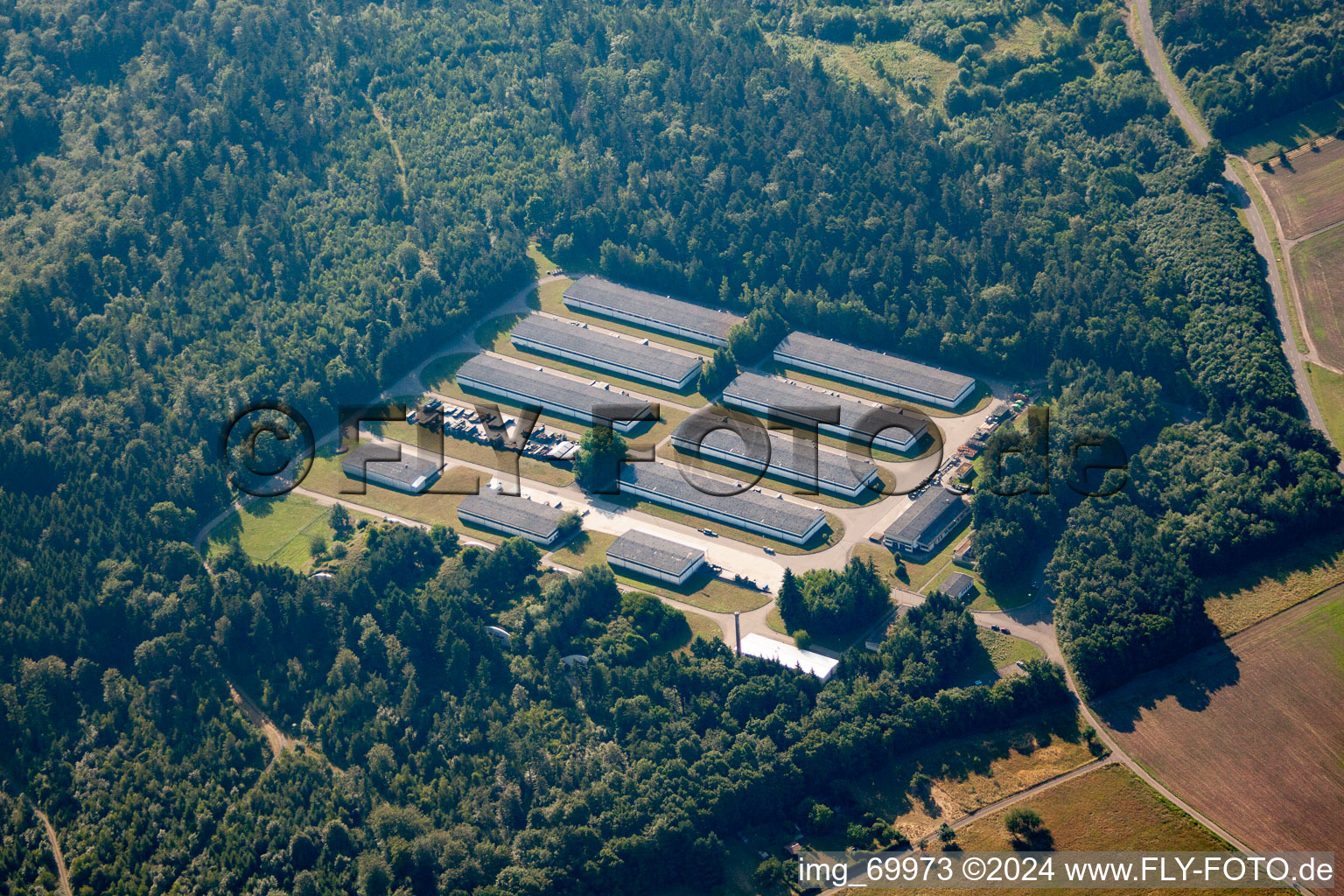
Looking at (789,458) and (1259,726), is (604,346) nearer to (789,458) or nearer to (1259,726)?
(789,458)

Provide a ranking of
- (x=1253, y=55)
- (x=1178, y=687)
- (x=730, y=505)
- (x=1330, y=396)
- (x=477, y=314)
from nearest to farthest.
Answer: (x=1178, y=687) → (x=730, y=505) → (x=1330, y=396) → (x=477, y=314) → (x=1253, y=55)

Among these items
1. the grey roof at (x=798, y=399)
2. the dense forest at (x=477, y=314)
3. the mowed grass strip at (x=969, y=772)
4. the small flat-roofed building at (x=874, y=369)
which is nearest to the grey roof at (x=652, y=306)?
the dense forest at (x=477, y=314)

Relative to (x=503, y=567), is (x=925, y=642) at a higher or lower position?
higher

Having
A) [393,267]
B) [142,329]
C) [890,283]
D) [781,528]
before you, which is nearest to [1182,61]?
[890,283]

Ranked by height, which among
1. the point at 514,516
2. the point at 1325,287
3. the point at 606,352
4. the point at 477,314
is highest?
the point at 1325,287

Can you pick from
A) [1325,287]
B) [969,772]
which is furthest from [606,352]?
[1325,287]

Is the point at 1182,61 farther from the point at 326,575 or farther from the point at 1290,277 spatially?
the point at 326,575

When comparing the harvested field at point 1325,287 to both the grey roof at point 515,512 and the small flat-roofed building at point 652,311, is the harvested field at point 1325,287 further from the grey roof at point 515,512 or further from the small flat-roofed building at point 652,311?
the grey roof at point 515,512

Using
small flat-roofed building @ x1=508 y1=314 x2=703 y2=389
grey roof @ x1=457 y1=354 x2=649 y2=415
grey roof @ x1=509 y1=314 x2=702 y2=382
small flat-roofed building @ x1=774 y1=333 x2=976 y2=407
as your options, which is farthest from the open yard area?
grey roof @ x1=509 y1=314 x2=702 y2=382
